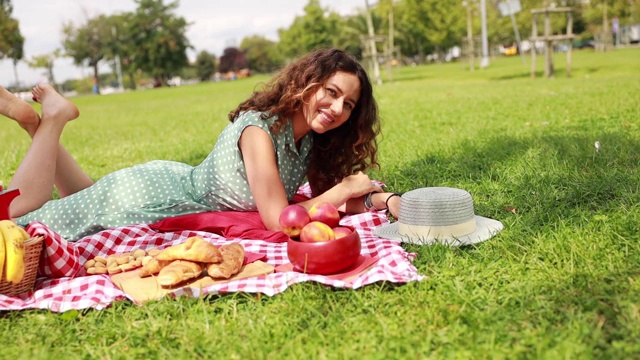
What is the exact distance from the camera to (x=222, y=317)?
2336 millimetres

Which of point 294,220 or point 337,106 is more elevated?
point 337,106

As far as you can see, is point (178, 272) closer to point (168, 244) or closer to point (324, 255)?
point (324, 255)

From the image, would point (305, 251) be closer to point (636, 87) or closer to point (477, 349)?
point (477, 349)

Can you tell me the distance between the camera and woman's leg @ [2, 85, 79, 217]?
11.6ft

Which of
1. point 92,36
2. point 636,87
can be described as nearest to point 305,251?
point 636,87

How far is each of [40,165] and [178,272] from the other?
5.12ft

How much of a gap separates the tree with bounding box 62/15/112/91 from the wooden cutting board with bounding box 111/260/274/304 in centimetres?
7770

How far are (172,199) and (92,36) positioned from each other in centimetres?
7962

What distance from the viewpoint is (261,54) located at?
93812mm

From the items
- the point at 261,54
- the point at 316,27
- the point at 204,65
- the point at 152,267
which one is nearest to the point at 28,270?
the point at 152,267

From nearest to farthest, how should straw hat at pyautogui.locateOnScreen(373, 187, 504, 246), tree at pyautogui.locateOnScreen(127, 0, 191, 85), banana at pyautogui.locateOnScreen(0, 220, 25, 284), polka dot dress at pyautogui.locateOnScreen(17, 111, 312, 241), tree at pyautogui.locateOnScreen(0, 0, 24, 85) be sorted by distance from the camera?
banana at pyautogui.locateOnScreen(0, 220, 25, 284)
straw hat at pyautogui.locateOnScreen(373, 187, 504, 246)
polka dot dress at pyautogui.locateOnScreen(17, 111, 312, 241)
tree at pyautogui.locateOnScreen(0, 0, 24, 85)
tree at pyautogui.locateOnScreen(127, 0, 191, 85)

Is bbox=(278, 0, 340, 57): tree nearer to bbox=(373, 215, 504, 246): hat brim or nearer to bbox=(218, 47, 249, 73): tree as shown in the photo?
bbox=(218, 47, 249, 73): tree

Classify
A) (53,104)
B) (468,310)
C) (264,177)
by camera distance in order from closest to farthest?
(468,310) → (264,177) → (53,104)

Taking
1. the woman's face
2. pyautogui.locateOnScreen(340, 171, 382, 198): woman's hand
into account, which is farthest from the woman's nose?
pyautogui.locateOnScreen(340, 171, 382, 198): woman's hand
